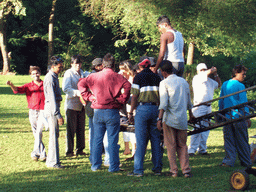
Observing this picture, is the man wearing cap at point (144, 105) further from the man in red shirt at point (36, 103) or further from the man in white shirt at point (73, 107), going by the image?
the man in red shirt at point (36, 103)

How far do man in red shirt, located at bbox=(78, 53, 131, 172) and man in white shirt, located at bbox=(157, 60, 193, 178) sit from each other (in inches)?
28.5

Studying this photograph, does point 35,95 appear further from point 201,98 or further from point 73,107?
point 201,98

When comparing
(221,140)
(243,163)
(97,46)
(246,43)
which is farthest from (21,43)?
(243,163)

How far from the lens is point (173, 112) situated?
6.88 metres

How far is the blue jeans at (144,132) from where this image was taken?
709cm

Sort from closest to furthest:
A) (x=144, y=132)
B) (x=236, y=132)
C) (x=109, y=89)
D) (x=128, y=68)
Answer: (x=144, y=132)
(x=109, y=89)
(x=236, y=132)
(x=128, y=68)

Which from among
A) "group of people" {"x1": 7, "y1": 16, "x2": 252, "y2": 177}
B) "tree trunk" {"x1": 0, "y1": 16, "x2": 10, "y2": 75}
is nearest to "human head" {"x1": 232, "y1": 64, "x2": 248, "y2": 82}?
"group of people" {"x1": 7, "y1": 16, "x2": 252, "y2": 177}

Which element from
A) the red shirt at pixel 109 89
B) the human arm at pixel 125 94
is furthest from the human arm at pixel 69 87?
the human arm at pixel 125 94

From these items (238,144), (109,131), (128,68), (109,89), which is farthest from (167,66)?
(238,144)

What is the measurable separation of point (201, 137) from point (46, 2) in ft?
115

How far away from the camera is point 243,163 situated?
8031mm

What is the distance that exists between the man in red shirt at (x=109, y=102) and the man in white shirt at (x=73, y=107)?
1288 mm

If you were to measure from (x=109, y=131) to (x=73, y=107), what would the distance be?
72.1 inches

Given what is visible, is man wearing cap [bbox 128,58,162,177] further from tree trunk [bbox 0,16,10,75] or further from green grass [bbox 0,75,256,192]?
tree trunk [bbox 0,16,10,75]
